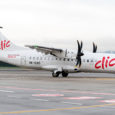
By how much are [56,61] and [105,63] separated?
23.5 feet

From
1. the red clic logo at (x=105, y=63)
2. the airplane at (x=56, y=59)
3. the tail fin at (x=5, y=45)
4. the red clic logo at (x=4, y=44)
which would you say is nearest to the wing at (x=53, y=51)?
the airplane at (x=56, y=59)

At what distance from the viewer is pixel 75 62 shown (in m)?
41.6

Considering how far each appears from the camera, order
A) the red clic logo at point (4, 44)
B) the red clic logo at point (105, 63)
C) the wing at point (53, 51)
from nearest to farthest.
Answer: the red clic logo at point (105, 63), the wing at point (53, 51), the red clic logo at point (4, 44)

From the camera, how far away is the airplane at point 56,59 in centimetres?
4016

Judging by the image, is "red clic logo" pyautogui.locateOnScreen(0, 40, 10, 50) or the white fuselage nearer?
the white fuselage

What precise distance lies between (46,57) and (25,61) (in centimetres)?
307

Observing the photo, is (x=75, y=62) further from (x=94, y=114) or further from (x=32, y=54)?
(x=94, y=114)

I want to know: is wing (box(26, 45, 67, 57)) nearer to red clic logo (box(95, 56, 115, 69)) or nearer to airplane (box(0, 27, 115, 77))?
airplane (box(0, 27, 115, 77))

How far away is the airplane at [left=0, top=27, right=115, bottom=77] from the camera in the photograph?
40156mm

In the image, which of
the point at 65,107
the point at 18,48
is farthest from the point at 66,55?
the point at 65,107

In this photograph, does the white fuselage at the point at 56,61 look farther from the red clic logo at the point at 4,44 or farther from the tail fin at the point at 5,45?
the red clic logo at the point at 4,44

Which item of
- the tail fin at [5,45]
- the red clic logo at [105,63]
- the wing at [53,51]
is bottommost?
the red clic logo at [105,63]

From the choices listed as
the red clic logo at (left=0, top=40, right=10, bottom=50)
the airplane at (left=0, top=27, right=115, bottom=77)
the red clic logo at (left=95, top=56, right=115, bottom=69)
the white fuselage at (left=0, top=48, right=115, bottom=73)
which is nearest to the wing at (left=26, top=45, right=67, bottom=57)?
the airplane at (left=0, top=27, right=115, bottom=77)

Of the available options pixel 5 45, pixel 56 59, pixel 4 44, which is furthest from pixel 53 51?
pixel 4 44
